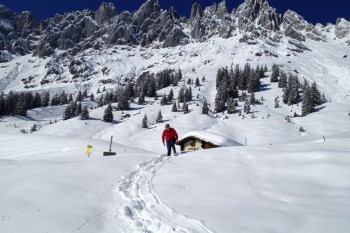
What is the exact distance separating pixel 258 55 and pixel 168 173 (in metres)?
202

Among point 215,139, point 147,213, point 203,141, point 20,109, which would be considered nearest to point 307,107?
point 203,141

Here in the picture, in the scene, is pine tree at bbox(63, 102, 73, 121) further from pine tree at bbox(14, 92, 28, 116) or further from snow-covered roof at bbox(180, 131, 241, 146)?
snow-covered roof at bbox(180, 131, 241, 146)

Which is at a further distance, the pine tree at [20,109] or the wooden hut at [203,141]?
the pine tree at [20,109]

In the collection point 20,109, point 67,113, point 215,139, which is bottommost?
point 67,113

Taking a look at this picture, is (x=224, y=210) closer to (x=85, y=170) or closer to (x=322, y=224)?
(x=322, y=224)

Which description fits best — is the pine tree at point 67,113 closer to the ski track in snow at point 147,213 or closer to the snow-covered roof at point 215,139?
the snow-covered roof at point 215,139

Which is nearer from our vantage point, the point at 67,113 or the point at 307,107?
the point at 307,107

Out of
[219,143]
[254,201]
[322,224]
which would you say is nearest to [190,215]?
[254,201]

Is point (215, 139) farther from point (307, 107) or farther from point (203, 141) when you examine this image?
point (307, 107)

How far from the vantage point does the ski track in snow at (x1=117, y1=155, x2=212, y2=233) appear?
624cm

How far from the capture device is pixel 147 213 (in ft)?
23.4

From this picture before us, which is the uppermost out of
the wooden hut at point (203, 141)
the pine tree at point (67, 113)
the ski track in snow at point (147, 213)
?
the ski track in snow at point (147, 213)

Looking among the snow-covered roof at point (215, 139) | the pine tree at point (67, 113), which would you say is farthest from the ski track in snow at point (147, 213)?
the pine tree at point (67, 113)

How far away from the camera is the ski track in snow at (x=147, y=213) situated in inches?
246
